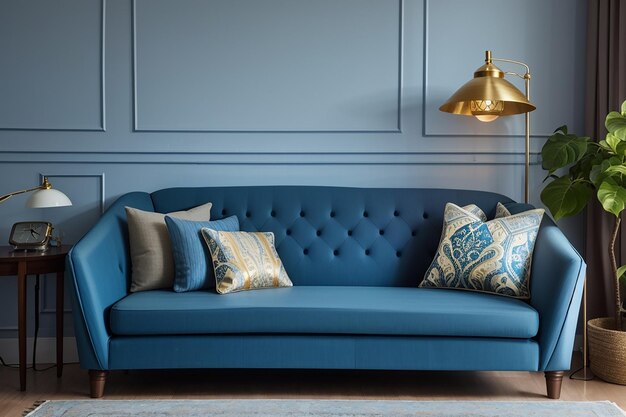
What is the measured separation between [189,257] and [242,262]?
9.2 inches

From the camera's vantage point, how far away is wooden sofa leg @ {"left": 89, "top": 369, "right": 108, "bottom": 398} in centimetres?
278

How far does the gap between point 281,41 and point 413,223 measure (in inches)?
46.3

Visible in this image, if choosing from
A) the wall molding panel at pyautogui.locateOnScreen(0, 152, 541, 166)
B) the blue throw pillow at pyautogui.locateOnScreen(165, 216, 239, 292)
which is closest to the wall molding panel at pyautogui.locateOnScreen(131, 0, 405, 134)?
the wall molding panel at pyautogui.locateOnScreen(0, 152, 541, 166)

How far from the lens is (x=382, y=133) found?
3.62 meters

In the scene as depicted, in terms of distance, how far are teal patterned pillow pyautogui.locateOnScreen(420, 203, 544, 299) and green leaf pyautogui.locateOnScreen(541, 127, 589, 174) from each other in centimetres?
29

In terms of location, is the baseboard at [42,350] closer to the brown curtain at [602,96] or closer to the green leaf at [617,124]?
the brown curtain at [602,96]

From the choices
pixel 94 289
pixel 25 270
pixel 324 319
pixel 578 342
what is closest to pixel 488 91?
pixel 324 319

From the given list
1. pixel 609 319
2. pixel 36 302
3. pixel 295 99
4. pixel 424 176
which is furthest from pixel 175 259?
pixel 609 319

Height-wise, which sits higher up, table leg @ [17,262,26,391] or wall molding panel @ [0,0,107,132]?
wall molding panel @ [0,0,107,132]

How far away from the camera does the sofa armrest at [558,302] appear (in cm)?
267

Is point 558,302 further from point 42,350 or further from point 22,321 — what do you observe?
point 42,350

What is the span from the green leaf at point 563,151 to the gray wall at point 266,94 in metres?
0.34

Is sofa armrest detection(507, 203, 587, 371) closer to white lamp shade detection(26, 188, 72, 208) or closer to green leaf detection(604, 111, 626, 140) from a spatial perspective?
green leaf detection(604, 111, 626, 140)

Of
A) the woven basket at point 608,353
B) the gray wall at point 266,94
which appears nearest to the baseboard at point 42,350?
the gray wall at point 266,94
